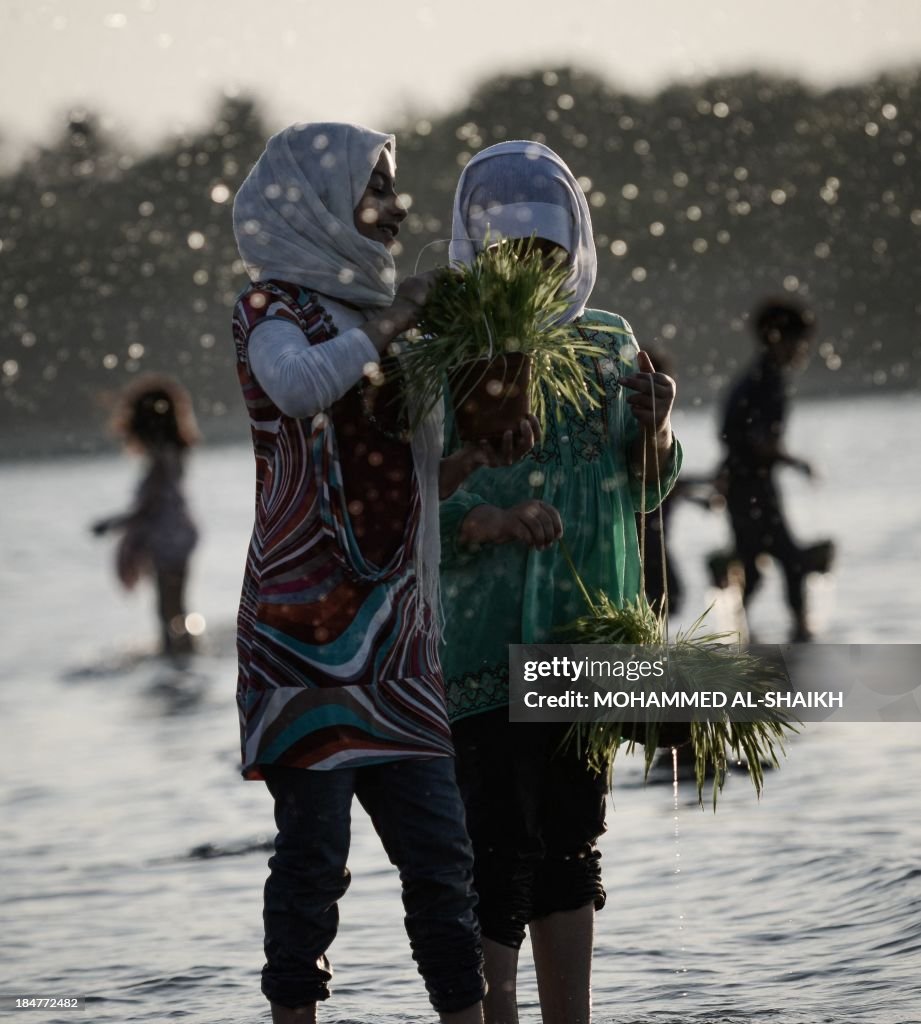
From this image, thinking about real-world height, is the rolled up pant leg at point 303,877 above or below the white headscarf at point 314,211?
below

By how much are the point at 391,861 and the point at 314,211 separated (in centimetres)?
99

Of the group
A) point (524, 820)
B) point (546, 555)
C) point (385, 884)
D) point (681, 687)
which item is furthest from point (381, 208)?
point (385, 884)

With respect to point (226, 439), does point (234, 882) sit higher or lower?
lower

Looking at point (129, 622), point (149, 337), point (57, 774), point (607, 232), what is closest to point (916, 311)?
point (607, 232)

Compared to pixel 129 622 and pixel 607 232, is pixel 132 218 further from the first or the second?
pixel 129 622

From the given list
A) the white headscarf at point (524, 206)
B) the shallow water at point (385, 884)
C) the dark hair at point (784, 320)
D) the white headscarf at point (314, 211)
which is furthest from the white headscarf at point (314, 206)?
the dark hair at point (784, 320)

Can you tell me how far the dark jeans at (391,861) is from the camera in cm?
275

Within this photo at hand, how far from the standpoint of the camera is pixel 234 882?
195 inches

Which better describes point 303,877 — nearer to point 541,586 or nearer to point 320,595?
point 320,595

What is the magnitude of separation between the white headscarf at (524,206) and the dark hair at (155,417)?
23.2 ft

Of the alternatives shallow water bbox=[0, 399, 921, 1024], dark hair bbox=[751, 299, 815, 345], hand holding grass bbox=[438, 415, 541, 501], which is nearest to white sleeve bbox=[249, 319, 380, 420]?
hand holding grass bbox=[438, 415, 541, 501]

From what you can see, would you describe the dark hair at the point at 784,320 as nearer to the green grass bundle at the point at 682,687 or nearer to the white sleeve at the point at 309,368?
the green grass bundle at the point at 682,687

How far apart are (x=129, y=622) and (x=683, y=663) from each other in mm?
12880

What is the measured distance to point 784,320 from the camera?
313 inches
